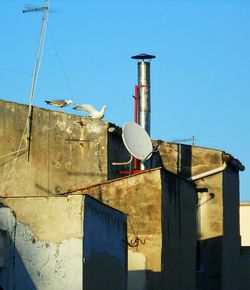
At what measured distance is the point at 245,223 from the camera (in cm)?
5784

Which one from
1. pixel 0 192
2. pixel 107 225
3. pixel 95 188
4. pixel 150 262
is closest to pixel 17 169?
pixel 0 192

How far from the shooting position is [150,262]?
2694cm

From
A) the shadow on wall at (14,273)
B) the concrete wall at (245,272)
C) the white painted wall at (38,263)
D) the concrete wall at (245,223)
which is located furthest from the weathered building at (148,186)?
the concrete wall at (245,223)

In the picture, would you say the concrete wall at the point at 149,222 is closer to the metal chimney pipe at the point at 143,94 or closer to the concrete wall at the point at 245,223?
the metal chimney pipe at the point at 143,94

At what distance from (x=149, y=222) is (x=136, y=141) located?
3064mm

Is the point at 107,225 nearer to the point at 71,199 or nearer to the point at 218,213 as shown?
the point at 71,199

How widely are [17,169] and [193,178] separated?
290 inches

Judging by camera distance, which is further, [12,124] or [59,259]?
[12,124]

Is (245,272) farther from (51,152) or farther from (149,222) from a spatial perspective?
(149,222)

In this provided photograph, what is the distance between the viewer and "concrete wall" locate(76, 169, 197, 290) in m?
26.9

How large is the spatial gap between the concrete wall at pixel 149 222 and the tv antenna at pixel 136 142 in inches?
56.1

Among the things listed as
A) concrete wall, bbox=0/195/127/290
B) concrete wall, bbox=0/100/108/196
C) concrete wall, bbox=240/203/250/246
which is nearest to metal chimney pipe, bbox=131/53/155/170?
concrete wall, bbox=0/100/108/196

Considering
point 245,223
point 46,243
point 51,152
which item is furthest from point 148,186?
point 245,223

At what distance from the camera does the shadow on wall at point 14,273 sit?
20688 mm
